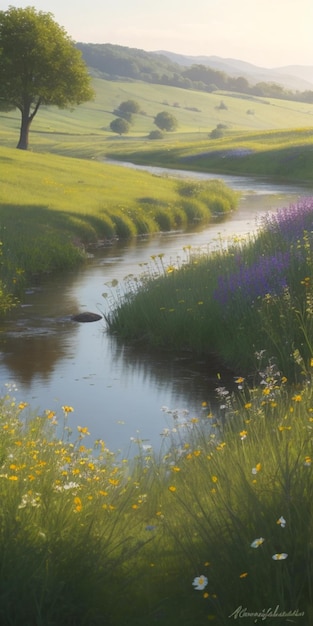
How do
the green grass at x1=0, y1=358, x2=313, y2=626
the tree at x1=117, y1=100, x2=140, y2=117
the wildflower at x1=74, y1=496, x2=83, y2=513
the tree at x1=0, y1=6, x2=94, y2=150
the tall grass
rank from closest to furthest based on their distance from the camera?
1. the green grass at x1=0, y1=358, x2=313, y2=626
2. the wildflower at x1=74, y1=496, x2=83, y2=513
3. the tall grass
4. the tree at x1=0, y1=6, x2=94, y2=150
5. the tree at x1=117, y1=100, x2=140, y2=117

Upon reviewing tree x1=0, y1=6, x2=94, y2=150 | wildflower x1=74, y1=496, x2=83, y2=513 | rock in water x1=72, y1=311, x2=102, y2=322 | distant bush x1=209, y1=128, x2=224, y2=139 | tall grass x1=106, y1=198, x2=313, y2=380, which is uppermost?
tree x1=0, y1=6, x2=94, y2=150

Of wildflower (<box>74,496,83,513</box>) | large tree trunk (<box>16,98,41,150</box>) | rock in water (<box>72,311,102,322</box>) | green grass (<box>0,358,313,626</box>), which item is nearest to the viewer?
green grass (<box>0,358,313,626</box>)

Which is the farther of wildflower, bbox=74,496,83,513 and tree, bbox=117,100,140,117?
tree, bbox=117,100,140,117

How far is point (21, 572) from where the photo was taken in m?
6.27

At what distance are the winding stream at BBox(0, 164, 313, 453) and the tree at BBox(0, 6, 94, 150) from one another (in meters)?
43.8

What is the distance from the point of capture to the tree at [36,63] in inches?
2530

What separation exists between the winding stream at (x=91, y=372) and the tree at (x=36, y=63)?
43.8 meters

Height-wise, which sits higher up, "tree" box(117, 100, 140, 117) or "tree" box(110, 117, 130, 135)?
"tree" box(117, 100, 140, 117)

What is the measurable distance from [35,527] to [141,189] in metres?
41.4

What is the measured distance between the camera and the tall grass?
14891 mm

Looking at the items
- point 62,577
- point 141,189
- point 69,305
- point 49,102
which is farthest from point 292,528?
point 49,102

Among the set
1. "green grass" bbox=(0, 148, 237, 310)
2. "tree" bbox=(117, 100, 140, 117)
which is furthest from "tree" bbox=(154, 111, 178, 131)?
"green grass" bbox=(0, 148, 237, 310)

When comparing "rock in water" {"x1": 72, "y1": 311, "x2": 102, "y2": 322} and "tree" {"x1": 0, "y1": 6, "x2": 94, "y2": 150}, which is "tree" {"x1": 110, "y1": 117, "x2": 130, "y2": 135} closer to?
"tree" {"x1": 0, "y1": 6, "x2": 94, "y2": 150}

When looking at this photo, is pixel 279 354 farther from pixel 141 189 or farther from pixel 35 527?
pixel 141 189
